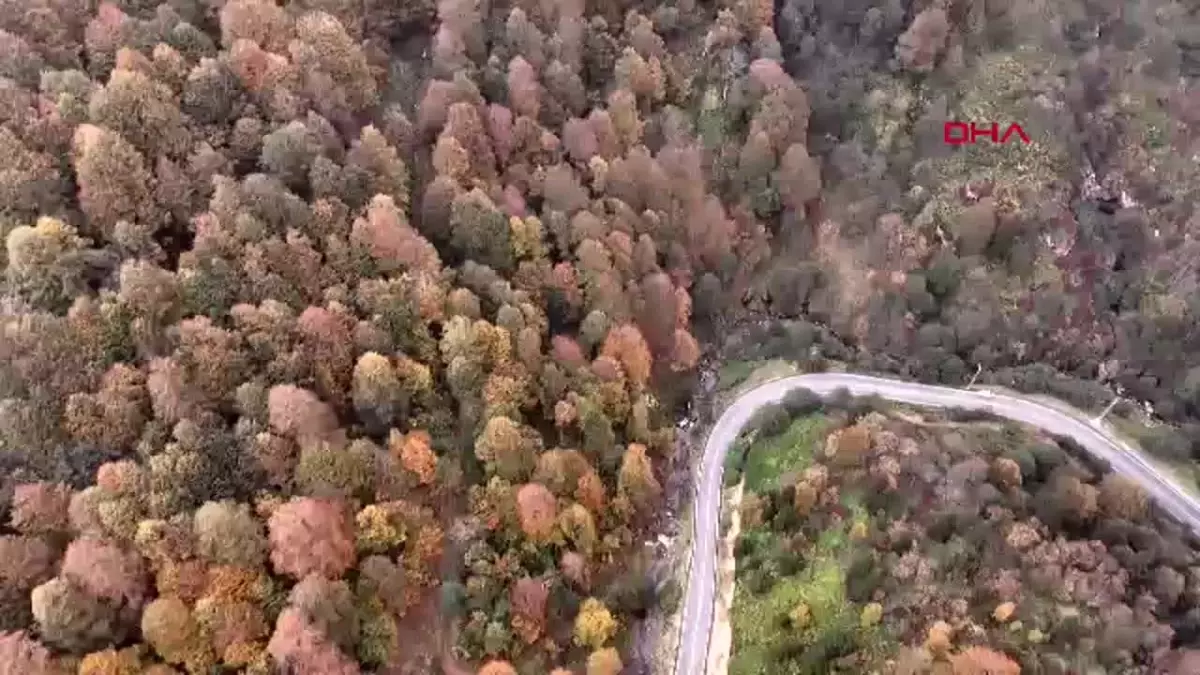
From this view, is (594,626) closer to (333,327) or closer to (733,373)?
(333,327)

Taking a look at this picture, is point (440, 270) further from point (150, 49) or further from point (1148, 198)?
point (1148, 198)

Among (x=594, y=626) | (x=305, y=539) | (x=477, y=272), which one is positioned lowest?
(x=594, y=626)

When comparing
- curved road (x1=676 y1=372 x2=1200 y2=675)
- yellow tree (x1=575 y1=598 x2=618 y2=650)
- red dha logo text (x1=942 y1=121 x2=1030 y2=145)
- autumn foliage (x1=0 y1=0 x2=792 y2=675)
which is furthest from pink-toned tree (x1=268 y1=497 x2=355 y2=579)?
red dha logo text (x1=942 y1=121 x2=1030 y2=145)

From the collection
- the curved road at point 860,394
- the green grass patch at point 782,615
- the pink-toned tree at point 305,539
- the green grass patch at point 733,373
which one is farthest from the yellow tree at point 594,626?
the green grass patch at point 733,373

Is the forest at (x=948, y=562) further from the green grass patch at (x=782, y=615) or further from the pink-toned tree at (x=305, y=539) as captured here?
the pink-toned tree at (x=305, y=539)

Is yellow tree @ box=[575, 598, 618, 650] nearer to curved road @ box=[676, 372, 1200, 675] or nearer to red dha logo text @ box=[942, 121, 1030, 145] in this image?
curved road @ box=[676, 372, 1200, 675]

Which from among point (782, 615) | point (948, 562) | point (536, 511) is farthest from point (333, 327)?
point (948, 562)

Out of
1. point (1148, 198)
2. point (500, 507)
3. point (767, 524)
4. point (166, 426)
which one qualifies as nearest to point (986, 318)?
point (1148, 198)
